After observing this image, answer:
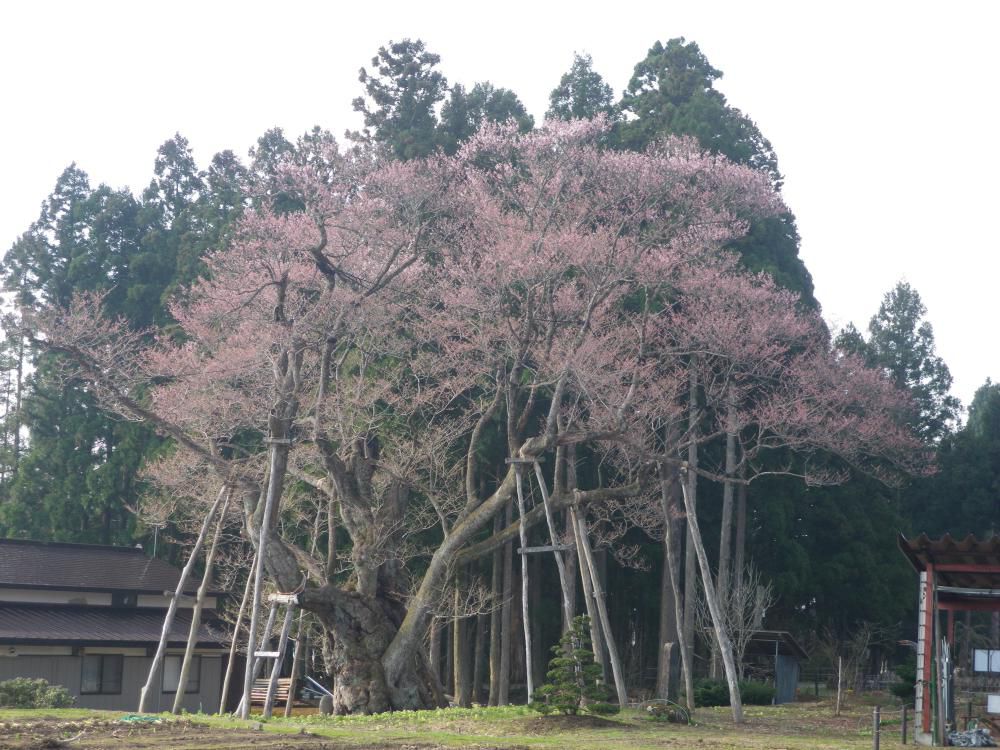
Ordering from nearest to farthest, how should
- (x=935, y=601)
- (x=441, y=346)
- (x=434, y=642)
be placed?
(x=935, y=601) → (x=441, y=346) → (x=434, y=642)

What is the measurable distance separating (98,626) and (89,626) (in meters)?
0.22

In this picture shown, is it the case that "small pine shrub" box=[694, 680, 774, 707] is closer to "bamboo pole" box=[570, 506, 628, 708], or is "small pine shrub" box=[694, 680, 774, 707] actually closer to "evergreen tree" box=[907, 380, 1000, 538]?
"bamboo pole" box=[570, 506, 628, 708]

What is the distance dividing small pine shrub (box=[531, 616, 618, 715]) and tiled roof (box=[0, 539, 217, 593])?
1479 centimetres

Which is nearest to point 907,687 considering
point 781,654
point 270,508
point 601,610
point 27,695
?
point 781,654

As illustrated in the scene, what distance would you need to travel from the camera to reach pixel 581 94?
37031 millimetres

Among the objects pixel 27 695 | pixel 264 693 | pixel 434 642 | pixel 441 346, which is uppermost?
pixel 441 346

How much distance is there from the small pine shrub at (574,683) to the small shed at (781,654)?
46.0 feet

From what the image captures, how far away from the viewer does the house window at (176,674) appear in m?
27.5

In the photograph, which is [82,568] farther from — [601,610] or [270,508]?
[601,610]

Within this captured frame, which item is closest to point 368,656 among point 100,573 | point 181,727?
point 181,727

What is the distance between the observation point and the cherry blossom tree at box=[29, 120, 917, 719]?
19.8 meters

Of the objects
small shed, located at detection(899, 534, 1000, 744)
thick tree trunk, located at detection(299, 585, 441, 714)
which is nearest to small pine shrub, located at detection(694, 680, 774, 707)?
thick tree trunk, located at detection(299, 585, 441, 714)

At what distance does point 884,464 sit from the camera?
35.3m

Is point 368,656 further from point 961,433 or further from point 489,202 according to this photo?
point 961,433
